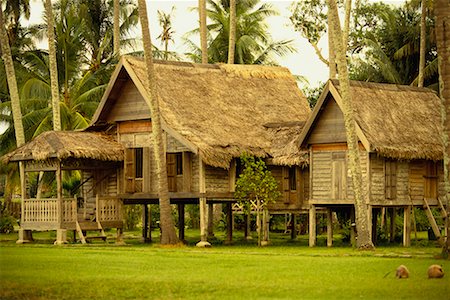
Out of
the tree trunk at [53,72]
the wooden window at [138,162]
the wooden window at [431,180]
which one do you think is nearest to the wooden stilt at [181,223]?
the wooden window at [138,162]

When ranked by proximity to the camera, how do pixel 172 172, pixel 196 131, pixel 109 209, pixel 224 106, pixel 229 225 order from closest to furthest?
1. pixel 196 131
2. pixel 172 172
3. pixel 109 209
4. pixel 229 225
5. pixel 224 106

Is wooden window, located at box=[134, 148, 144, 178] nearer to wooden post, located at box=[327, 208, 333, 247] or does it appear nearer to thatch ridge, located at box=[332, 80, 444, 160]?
wooden post, located at box=[327, 208, 333, 247]

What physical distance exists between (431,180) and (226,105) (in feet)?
24.6

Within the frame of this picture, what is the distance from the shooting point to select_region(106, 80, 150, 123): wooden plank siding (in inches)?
1596

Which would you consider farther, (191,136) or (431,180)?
(431,180)

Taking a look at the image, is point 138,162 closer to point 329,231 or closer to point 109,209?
point 109,209

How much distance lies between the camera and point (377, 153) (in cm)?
3659

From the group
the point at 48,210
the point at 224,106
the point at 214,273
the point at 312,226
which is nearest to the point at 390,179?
the point at 312,226

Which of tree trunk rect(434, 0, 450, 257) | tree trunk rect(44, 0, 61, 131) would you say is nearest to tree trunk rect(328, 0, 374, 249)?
tree trunk rect(434, 0, 450, 257)

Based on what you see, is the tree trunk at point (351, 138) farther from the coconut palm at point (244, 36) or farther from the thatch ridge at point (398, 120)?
the coconut palm at point (244, 36)

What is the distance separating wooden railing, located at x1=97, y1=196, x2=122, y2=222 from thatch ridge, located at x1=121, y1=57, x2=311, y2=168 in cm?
356

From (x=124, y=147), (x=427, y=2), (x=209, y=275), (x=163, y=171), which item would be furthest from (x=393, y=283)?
(x=427, y=2)

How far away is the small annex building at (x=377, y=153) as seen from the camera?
36.9m

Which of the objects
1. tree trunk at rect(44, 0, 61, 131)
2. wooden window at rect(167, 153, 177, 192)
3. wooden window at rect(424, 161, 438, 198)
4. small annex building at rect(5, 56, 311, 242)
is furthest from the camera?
tree trunk at rect(44, 0, 61, 131)
